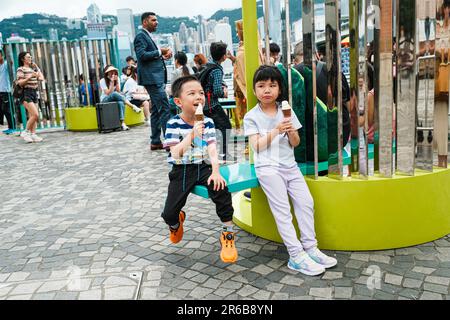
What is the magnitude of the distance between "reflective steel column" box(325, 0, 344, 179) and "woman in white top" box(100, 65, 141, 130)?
8072 mm

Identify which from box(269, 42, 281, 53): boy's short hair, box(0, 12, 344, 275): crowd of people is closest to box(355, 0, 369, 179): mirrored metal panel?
box(0, 12, 344, 275): crowd of people

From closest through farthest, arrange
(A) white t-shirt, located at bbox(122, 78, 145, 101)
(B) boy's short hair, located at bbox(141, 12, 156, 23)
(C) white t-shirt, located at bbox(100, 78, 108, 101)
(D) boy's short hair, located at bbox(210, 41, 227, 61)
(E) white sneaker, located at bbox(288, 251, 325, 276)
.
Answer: (E) white sneaker, located at bbox(288, 251, 325, 276) → (D) boy's short hair, located at bbox(210, 41, 227, 61) → (B) boy's short hair, located at bbox(141, 12, 156, 23) → (C) white t-shirt, located at bbox(100, 78, 108, 101) → (A) white t-shirt, located at bbox(122, 78, 145, 101)

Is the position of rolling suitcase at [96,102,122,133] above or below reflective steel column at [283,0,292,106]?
below

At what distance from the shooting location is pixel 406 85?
310 cm

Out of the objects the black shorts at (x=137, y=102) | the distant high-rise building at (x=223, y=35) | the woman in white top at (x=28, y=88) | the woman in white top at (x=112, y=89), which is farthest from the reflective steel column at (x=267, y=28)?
the black shorts at (x=137, y=102)

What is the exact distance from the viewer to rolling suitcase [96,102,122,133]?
10.3 meters

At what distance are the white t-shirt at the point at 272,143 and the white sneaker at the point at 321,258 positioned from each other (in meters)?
0.58

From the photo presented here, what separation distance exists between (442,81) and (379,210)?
3.20 feet

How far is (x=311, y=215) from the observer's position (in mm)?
3102

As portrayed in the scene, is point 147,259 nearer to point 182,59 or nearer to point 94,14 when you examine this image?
point 182,59

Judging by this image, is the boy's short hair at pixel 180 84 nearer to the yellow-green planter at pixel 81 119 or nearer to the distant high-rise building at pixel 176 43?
the distant high-rise building at pixel 176 43

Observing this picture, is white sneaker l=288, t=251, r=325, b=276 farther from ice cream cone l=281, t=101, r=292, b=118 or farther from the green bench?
ice cream cone l=281, t=101, r=292, b=118
